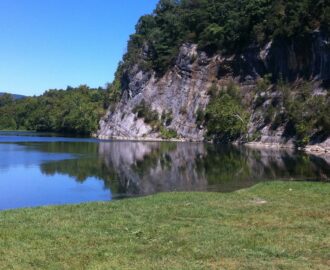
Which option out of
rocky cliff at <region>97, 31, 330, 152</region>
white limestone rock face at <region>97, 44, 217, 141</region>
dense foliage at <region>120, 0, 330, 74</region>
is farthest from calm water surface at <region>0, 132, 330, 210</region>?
white limestone rock face at <region>97, 44, 217, 141</region>

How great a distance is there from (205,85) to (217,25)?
15.8 metres

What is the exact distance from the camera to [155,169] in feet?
165

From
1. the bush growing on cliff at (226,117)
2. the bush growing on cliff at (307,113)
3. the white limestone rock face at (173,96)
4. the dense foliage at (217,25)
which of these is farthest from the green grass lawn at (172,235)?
the white limestone rock face at (173,96)

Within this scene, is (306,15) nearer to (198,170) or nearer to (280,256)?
(198,170)

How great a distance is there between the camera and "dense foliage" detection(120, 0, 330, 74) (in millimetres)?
92250

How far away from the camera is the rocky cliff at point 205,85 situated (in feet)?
293

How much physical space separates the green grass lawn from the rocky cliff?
2536 inches

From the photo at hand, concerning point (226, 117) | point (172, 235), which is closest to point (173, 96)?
point (226, 117)

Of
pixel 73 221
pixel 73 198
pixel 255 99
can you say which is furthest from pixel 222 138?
pixel 73 221

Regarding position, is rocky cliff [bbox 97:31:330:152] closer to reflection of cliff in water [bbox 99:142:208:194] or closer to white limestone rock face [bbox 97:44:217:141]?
white limestone rock face [bbox 97:44:217:141]

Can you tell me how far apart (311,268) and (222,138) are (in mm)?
90450

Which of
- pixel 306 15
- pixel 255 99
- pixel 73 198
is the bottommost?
pixel 73 198

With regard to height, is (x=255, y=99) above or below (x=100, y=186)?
above

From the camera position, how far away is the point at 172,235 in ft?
51.4
